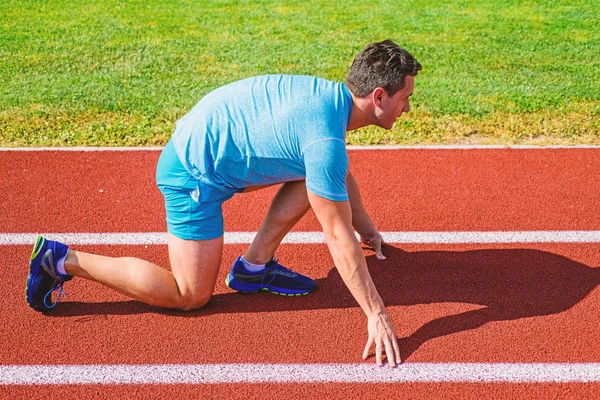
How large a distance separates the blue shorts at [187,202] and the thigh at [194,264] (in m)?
0.04

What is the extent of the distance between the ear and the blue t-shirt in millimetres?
135

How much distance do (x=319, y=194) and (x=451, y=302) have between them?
1419mm

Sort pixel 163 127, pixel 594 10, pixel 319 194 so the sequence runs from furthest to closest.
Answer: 1. pixel 594 10
2. pixel 163 127
3. pixel 319 194

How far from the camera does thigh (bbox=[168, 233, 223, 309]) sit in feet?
14.1

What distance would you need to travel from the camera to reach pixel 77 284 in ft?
15.9

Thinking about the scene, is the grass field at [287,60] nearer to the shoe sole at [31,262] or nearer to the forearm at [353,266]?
the shoe sole at [31,262]

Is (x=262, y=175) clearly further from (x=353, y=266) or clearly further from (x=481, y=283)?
(x=481, y=283)

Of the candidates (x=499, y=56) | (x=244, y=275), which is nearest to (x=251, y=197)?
(x=244, y=275)

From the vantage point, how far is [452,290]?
4793 mm

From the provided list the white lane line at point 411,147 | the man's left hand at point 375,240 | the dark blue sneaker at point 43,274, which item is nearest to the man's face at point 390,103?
the man's left hand at point 375,240

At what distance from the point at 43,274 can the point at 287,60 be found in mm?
5239

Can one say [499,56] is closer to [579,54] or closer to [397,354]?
[579,54]

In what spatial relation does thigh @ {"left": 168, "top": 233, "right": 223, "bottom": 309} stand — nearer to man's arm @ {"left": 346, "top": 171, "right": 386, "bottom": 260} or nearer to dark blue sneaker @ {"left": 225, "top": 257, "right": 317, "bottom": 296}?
dark blue sneaker @ {"left": 225, "top": 257, "right": 317, "bottom": 296}

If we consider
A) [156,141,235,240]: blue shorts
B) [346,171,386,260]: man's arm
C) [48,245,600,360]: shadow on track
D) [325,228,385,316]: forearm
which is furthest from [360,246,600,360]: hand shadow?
[156,141,235,240]: blue shorts
